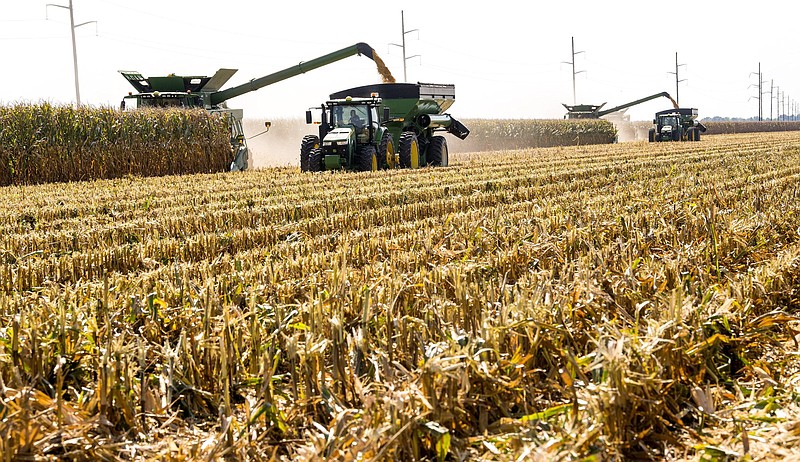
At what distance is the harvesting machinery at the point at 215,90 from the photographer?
19.9 m

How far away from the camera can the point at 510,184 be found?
1230 centimetres

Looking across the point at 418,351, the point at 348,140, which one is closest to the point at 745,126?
the point at 348,140

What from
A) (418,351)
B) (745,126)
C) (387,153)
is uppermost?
(745,126)

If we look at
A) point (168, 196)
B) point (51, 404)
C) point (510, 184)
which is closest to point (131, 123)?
point (168, 196)

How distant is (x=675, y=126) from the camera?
38188 millimetres

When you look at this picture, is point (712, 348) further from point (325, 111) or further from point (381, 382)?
point (325, 111)

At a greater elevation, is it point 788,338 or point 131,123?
point 131,123

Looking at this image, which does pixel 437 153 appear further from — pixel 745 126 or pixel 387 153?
pixel 745 126

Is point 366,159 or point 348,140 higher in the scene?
point 348,140

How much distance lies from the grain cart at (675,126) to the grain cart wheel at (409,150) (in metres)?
23.6

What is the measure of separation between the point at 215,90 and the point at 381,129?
6.53 metres

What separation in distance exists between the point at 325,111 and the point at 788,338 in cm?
1383

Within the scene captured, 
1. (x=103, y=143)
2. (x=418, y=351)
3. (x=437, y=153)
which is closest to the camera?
(x=418, y=351)

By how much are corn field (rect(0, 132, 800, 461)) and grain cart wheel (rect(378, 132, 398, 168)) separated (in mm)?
10387
